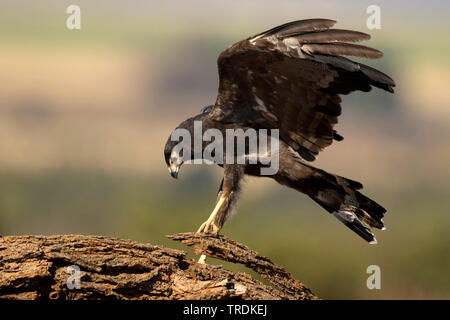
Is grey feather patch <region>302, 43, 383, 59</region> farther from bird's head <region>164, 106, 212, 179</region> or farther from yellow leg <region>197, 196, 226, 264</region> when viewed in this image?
yellow leg <region>197, 196, 226, 264</region>

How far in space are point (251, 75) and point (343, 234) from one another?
10.9 meters

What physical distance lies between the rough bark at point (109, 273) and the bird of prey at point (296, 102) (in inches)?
54.2

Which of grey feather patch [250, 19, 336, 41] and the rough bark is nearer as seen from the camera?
the rough bark

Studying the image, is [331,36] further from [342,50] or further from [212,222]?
[212,222]

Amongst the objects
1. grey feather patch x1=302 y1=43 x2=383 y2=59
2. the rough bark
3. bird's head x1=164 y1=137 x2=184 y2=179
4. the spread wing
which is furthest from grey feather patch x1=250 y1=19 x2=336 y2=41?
the rough bark

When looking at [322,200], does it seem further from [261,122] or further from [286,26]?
[286,26]

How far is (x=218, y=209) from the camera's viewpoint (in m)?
8.23

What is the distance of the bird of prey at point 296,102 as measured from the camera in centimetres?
729

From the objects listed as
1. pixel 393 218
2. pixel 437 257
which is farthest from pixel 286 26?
pixel 393 218

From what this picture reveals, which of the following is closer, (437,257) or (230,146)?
(230,146)

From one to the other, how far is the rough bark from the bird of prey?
1377 millimetres

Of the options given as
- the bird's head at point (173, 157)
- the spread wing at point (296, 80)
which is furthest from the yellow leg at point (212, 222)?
the spread wing at point (296, 80)

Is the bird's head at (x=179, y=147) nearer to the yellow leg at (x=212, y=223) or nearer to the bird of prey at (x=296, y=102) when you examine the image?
the bird of prey at (x=296, y=102)

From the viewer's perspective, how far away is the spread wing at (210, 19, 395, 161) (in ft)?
23.8
